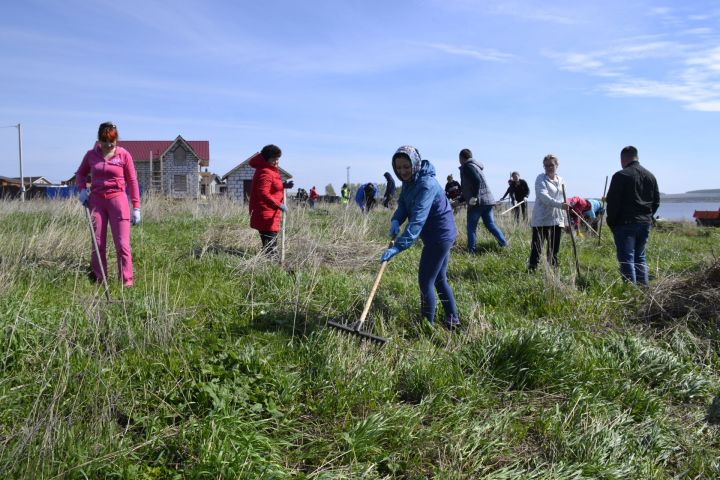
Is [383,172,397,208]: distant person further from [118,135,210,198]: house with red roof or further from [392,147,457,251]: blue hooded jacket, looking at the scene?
[118,135,210,198]: house with red roof

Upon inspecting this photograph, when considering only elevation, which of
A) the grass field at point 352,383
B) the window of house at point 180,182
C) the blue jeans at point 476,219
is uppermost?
the window of house at point 180,182

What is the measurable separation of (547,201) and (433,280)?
3.00m

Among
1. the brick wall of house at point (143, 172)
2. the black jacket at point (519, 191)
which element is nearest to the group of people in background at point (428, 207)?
the black jacket at point (519, 191)

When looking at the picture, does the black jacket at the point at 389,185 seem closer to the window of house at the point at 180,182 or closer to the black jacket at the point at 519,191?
the black jacket at the point at 519,191

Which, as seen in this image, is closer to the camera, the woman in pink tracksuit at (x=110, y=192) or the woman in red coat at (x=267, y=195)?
the woman in pink tracksuit at (x=110, y=192)

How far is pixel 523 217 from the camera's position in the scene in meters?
12.5

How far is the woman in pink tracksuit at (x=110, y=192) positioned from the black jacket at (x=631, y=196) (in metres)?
5.39

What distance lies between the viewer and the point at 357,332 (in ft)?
12.9

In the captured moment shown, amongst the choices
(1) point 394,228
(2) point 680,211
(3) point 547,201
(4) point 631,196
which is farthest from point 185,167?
(2) point 680,211

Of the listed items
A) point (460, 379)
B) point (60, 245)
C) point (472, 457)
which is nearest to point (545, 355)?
point (460, 379)

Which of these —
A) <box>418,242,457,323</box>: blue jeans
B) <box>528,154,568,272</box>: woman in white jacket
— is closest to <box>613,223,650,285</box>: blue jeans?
<box>528,154,568,272</box>: woman in white jacket

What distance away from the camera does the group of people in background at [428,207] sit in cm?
464

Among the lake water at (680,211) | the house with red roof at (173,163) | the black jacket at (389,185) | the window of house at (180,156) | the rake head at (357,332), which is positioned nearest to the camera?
the rake head at (357,332)

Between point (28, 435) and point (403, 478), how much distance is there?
182cm
